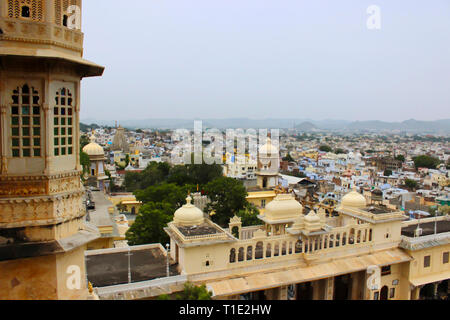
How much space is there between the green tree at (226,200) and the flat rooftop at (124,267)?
48.6 feet

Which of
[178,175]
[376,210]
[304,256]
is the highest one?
[376,210]

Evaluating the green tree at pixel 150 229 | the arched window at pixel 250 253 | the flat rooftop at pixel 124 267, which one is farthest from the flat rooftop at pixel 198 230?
the green tree at pixel 150 229

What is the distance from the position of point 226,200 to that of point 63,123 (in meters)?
26.0

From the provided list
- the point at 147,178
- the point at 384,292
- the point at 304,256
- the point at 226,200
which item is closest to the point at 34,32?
the point at 304,256

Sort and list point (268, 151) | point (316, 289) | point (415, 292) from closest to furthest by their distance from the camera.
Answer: point (316, 289) < point (415, 292) < point (268, 151)

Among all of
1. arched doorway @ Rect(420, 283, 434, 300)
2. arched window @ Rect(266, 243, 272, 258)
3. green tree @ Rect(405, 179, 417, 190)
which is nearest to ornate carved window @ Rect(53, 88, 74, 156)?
arched window @ Rect(266, 243, 272, 258)

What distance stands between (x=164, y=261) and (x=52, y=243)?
1002 centimetres

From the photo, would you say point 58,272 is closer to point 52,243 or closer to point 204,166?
point 52,243

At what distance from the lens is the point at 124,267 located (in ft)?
60.8

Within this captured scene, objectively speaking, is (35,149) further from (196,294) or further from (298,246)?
(298,246)

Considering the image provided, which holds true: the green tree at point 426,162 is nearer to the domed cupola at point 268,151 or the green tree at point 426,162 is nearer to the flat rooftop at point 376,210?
the domed cupola at point 268,151

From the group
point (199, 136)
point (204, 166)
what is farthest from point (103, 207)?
point (199, 136)

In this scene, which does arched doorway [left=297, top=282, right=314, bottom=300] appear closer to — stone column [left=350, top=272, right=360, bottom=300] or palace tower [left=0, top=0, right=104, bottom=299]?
stone column [left=350, top=272, right=360, bottom=300]

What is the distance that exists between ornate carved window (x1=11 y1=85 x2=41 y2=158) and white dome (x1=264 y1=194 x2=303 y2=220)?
15.2 meters
